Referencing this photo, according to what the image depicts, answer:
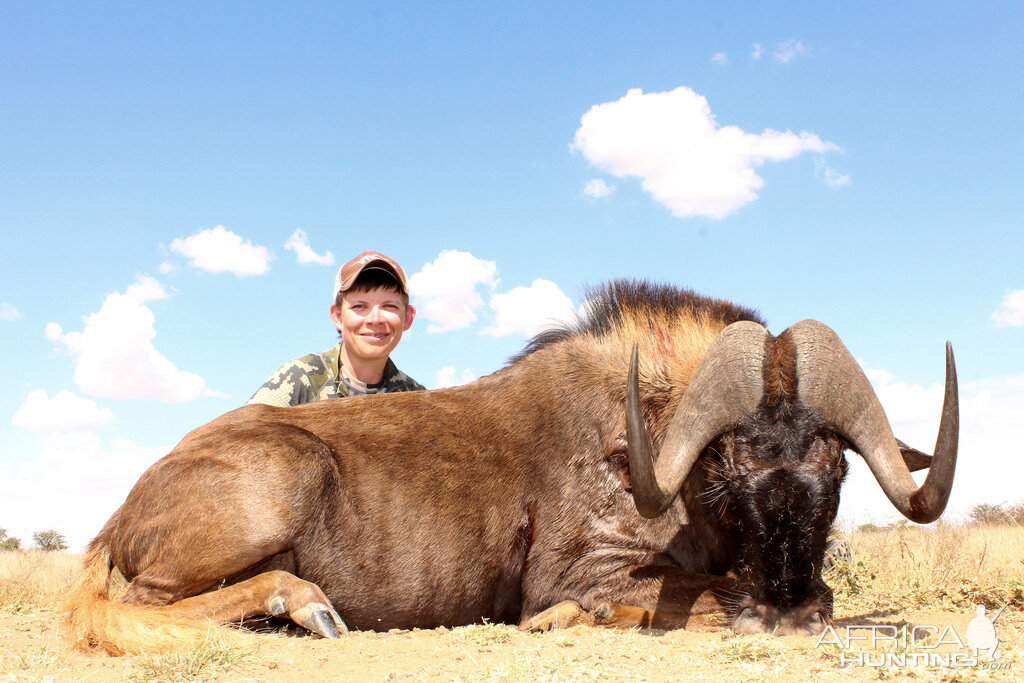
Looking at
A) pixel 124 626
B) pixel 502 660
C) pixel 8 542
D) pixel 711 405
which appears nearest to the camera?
→ pixel 502 660

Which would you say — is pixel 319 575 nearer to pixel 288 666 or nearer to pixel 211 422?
pixel 288 666

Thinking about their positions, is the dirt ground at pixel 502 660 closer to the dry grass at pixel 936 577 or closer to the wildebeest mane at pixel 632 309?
the dry grass at pixel 936 577

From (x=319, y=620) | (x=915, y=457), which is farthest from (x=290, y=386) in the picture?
(x=915, y=457)

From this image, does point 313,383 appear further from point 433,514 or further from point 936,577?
point 936,577

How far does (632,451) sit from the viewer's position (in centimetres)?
401

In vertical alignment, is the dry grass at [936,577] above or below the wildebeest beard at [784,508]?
below

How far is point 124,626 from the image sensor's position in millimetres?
3990

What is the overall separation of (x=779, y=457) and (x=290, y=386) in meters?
4.43

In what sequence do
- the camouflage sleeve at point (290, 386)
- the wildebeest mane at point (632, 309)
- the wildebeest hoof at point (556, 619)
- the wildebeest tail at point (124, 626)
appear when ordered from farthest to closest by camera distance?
the camouflage sleeve at point (290, 386) → the wildebeest mane at point (632, 309) → the wildebeest hoof at point (556, 619) → the wildebeest tail at point (124, 626)

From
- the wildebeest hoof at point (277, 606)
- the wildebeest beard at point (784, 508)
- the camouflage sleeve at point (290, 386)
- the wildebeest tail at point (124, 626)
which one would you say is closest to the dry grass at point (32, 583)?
the wildebeest tail at point (124, 626)

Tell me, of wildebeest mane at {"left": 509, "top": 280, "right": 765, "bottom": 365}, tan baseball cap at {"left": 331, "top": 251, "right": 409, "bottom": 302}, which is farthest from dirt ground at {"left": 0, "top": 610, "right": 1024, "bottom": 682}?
tan baseball cap at {"left": 331, "top": 251, "right": 409, "bottom": 302}

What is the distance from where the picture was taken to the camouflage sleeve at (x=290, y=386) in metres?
6.90

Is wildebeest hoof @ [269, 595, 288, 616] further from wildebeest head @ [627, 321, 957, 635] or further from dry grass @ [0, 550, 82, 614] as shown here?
dry grass @ [0, 550, 82, 614]

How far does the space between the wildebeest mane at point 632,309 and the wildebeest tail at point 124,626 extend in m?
2.92
